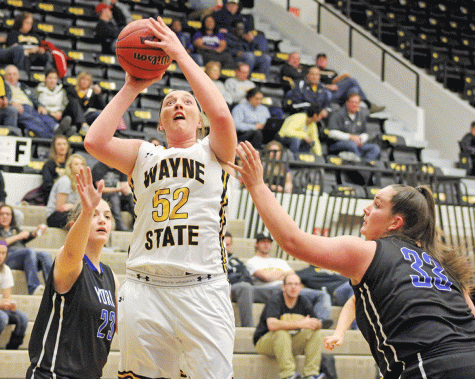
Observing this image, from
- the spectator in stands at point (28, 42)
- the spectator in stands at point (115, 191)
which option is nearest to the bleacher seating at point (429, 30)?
the spectator in stands at point (28, 42)

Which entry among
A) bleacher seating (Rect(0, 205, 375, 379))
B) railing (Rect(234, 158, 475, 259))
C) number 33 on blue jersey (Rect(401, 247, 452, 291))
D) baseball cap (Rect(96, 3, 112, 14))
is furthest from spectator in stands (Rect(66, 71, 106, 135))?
number 33 on blue jersey (Rect(401, 247, 452, 291))

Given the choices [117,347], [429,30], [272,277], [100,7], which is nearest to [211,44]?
[100,7]

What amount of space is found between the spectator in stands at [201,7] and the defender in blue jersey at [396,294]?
10.8 meters

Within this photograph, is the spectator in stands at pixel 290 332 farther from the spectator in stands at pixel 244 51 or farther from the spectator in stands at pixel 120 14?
the spectator in stands at pixel 120 14

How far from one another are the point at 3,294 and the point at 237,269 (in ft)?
7.41

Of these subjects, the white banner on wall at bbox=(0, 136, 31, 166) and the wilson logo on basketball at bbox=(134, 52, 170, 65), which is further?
the white banner on wall at bbox=(0, 136, 31, 166)

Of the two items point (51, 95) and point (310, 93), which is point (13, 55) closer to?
point (51, 95)

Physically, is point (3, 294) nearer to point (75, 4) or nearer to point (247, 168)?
point (247, 168)

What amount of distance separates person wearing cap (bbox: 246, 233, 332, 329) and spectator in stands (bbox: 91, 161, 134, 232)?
1517 millimetres

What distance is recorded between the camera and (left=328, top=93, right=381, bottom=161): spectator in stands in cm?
1059

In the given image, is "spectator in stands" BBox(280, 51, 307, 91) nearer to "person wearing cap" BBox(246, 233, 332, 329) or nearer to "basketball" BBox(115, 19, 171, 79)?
"person wearing cap" BBox(246, 233, 332, 329)

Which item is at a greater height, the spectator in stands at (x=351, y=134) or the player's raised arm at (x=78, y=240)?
the spectator in stands at (x=351, y=134)

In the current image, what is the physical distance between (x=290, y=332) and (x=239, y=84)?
18.8 feet

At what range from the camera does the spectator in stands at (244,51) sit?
12.1 m
